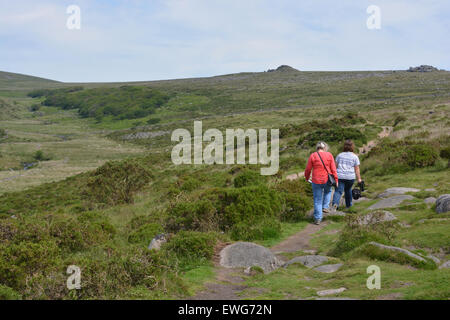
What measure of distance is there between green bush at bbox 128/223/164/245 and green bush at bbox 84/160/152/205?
10.9 metres

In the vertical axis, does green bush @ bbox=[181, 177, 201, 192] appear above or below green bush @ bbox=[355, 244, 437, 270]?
below

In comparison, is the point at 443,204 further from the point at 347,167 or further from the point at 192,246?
the point at 192,246

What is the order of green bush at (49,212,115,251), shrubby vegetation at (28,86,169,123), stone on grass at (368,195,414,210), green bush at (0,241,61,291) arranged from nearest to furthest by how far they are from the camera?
green bush at (0,241,61,291) < green bush at (49,212,115,251) < stone on grass at (368,195,414,210) < shrubby vegetation at (28,86,169,123)

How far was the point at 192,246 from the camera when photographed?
26.7 feet

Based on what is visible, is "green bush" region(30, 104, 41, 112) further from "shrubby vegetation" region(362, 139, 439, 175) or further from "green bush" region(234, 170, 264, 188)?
"shrubby vegetation" region(362, 139, 439, 175)

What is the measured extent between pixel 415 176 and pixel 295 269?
901 centimetres

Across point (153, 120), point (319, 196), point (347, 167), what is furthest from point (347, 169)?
point (153, 120)

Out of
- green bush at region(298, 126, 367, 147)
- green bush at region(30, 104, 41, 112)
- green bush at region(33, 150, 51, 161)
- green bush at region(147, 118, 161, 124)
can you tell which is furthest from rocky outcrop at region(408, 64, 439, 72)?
green bush at region(30, 104, 41, 112)

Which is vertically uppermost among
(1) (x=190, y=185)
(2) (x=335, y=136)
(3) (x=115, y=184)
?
(2) (x=335, y=136)

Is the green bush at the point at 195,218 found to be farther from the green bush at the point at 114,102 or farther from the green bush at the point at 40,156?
the green bush at the point at 114,102

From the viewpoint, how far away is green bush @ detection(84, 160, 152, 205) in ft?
70.3

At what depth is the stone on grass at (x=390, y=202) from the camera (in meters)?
10.7

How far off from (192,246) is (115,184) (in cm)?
1453

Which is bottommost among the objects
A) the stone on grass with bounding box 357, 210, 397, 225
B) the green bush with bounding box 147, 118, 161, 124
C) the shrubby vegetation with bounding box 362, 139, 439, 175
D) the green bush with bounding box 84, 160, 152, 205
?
the green bush with bounding box 84, 160, 152, 205
